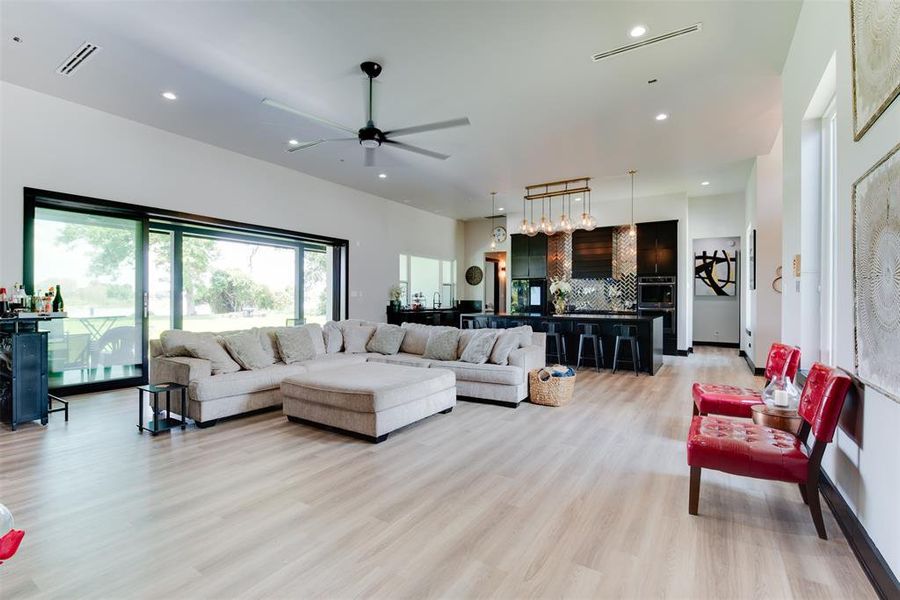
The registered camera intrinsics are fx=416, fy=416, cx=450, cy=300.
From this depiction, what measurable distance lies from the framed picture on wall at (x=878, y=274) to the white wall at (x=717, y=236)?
27.8 feet

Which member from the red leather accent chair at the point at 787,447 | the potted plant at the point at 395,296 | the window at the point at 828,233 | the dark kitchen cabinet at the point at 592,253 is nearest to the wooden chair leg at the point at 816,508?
the red leather accent chair at the point at 787,447

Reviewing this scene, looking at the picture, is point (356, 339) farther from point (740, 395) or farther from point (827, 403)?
point (827, 403)

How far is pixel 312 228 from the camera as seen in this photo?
25.5 ft

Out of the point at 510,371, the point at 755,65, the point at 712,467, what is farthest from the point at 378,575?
the point at 755,65

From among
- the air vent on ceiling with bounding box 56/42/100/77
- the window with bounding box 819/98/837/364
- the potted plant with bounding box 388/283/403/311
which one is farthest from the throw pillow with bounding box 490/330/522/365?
the air vent on ceiling with bounding box 56/42/100/77

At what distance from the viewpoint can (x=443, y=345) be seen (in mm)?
5461

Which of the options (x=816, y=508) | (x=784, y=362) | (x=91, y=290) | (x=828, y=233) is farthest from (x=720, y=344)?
(x=91, y=290)

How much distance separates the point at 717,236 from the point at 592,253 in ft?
9.32

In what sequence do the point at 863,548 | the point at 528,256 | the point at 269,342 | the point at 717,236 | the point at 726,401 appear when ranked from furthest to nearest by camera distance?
the point at 528,256 → the point at 717,236 → the point at 269,342 → the point at 726,401 → the point at 863,548

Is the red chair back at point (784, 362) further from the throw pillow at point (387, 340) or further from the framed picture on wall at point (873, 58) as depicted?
the throw pillow at point (387, 340)

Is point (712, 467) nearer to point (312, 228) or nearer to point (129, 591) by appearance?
point (129, 591)

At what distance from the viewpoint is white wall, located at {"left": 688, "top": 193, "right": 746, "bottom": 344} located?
9.34 m

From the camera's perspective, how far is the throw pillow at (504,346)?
16.1 ft

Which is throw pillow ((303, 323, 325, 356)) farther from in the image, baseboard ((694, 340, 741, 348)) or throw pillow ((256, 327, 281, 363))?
baseboard ((694, 340, 741, 348))
